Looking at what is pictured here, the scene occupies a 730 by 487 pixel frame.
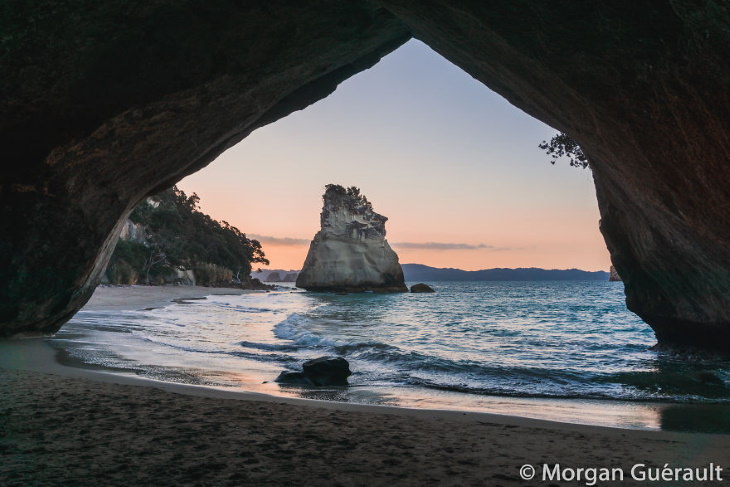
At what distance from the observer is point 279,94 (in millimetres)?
9250

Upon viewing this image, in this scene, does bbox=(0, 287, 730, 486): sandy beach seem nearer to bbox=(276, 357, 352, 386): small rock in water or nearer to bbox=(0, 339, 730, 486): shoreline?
bbox=(0, 339, 730, 486): shoreline

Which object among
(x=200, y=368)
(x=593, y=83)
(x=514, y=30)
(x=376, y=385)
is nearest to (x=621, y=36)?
(x=593, y=83)

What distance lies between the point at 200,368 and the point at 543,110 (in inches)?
293

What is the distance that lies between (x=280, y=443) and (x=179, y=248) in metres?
59.9

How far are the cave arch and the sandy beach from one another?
144 inches

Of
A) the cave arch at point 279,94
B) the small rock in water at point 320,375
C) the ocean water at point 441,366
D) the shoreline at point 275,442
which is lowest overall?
the ocean water at point 441,366

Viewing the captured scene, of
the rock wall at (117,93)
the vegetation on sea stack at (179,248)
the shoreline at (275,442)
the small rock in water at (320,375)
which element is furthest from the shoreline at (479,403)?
the vegetation on sea stack at (179,248)

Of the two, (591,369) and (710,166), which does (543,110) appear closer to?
(710,166)

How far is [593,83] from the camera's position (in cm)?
588

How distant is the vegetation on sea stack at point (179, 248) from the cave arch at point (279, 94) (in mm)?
37902

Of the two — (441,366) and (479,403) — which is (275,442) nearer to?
(479,403)

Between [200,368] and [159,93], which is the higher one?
[159,93]

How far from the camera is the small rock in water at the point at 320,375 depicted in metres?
7.68

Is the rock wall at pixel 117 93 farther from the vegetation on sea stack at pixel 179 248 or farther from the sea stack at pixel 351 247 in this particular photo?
the sea stack at pixel 351 247
